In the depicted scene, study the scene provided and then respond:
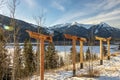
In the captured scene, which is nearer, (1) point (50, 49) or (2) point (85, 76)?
(2) point (85, 76)

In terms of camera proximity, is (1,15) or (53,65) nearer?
(1,15)

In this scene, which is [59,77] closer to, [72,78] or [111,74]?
[72,78]

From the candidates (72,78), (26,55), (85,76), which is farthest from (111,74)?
(26,55)

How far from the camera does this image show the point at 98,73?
12.3 metres

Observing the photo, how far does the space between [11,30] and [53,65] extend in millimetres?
26706

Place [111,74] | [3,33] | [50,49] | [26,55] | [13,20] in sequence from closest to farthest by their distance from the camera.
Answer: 1. [13,20]
2. [3,33]
3. [111,74]
4. [26,55]
5. [50,49]

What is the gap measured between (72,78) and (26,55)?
25.2m

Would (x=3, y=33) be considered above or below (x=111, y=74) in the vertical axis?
above

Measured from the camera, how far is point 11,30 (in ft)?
37.8

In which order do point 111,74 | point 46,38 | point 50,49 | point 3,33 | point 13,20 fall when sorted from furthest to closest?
1. point 50,49
2. point 111,74
3. point 3,33
4. point 13,20
5. point 46,38

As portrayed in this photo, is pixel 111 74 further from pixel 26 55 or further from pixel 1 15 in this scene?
pixel 26 55

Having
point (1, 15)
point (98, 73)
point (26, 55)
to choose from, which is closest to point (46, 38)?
point (1, 15)

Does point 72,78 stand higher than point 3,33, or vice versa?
point 3,33

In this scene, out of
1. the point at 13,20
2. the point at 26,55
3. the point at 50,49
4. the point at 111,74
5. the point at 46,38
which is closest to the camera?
the point at 46,38
